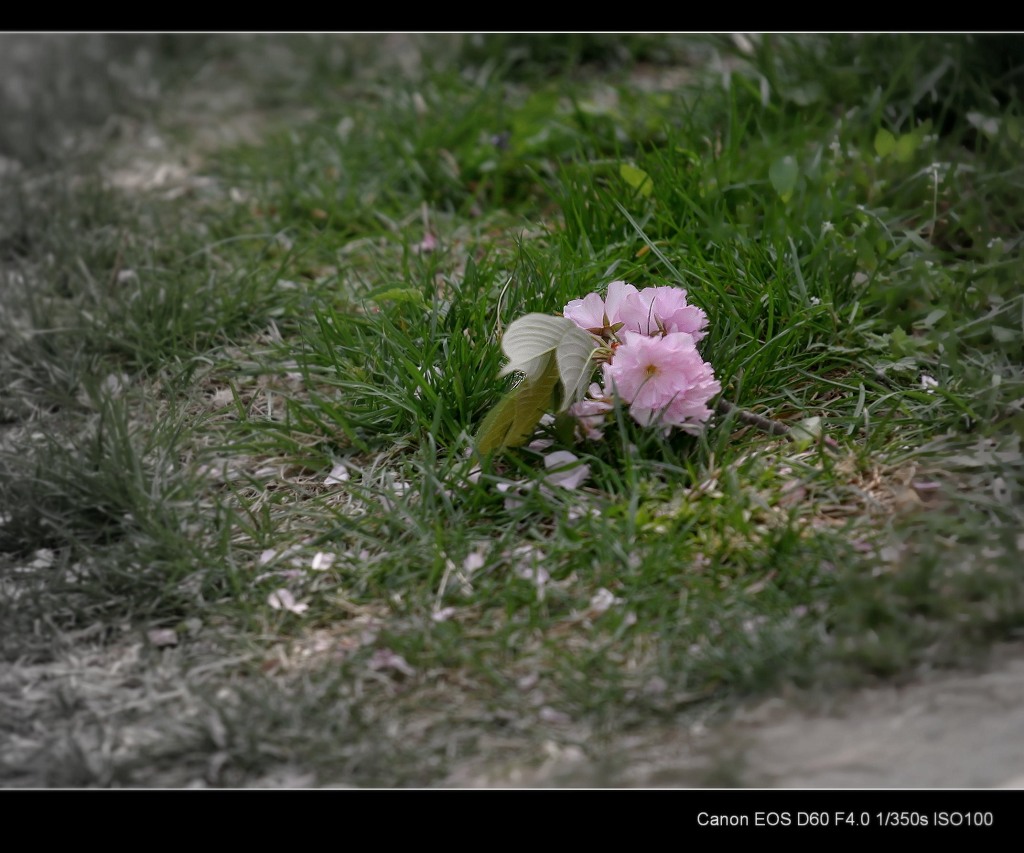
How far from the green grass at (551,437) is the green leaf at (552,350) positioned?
17 centimetres

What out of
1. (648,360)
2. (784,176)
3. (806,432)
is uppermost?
(784,176)

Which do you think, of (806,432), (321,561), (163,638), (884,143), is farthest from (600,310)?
(884,143)

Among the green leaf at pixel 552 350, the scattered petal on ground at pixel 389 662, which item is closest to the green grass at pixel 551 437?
the scattered petal on ground at pixel 389 662

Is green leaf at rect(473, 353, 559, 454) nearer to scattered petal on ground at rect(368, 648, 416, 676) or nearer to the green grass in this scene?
the green grass

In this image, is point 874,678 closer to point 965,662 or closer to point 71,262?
point 965,662

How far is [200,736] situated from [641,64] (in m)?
3.58

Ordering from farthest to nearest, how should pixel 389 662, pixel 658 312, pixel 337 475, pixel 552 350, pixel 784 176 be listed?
pixel 784 176 < pixel 337 475 < pixel 658 312 < pixel 552 350 < pixel 389 662

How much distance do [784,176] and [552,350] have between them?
1206mm

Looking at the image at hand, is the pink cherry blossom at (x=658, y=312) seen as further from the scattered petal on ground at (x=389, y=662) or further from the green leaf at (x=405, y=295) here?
the scattered petal on ground at (x=389, y=662)

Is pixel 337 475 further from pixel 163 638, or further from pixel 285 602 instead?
pixel 163 638

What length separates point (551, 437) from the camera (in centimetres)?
258

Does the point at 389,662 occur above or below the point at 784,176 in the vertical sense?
below

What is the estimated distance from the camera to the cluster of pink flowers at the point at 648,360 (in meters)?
2.42
